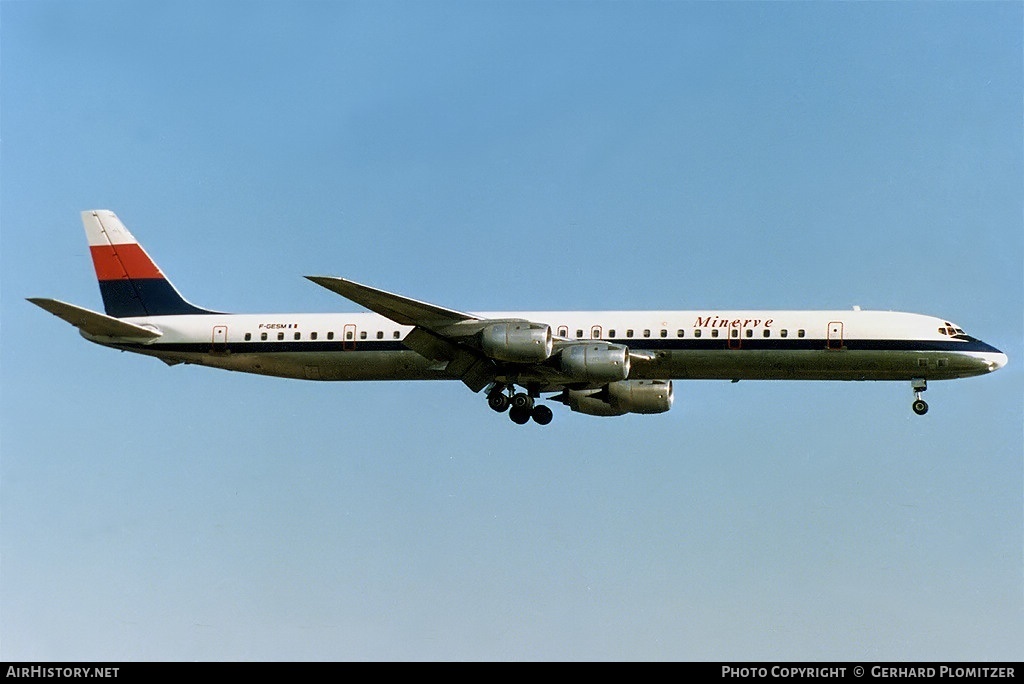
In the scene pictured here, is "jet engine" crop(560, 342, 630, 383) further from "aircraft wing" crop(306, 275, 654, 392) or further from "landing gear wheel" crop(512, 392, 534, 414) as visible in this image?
"landing gear wheel" crop(512, 392, 534, 414)

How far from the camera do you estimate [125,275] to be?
53219 mm

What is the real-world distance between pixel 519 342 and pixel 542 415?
21.3 feet

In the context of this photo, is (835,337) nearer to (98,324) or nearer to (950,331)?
(950,331)

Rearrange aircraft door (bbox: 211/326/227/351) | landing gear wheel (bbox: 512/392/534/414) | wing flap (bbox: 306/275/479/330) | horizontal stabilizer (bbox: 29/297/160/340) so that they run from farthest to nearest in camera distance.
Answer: aircraft door (bbox: 211/326/227/351), landing gear wheel (bbox: 512/392/534/414), horizontal stabilizer (bbox: 29/297/160/340), wing flap (bbox: 306/275/479/330)

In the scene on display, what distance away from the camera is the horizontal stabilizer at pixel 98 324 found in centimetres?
4743

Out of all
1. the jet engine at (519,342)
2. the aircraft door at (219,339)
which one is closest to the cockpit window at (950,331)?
the jet engine at (519,342)

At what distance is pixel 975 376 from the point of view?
45.7m

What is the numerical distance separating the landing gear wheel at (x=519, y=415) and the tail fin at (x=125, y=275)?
12.6 meters

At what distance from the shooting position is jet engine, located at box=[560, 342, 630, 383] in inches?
1740

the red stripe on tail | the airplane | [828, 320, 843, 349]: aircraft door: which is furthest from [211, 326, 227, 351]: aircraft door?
[828, 320, 843, 349]: aircraft door

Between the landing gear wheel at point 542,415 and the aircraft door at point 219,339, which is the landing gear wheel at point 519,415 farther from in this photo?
the aircraft door at point 219,339

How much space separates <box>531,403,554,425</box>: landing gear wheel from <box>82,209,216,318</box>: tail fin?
13.2 meters
